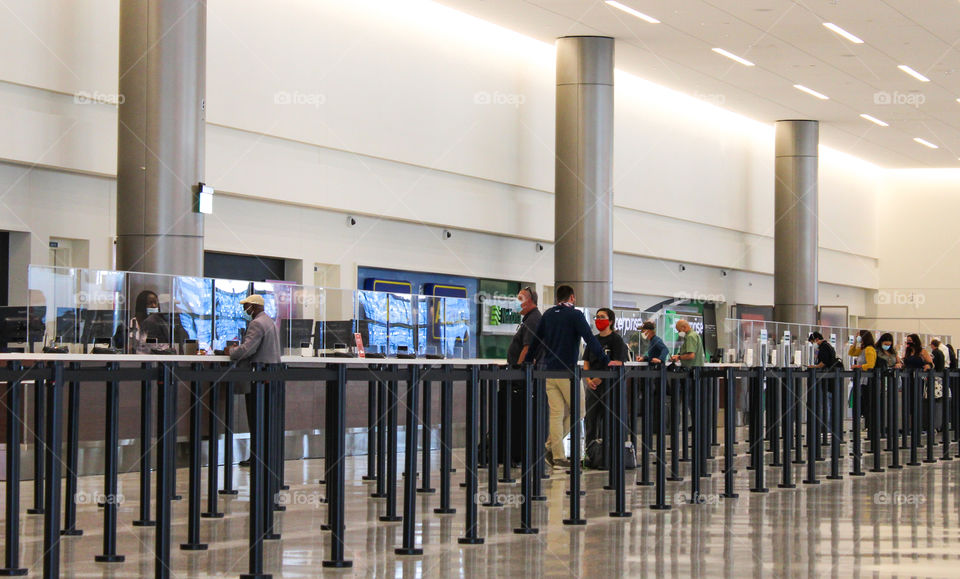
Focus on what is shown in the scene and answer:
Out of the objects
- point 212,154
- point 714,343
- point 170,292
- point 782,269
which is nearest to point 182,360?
point 170,292

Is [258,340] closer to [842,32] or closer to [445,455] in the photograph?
[445,455]

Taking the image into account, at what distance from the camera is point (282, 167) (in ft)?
59.5

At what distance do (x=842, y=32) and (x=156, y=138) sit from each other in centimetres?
1302

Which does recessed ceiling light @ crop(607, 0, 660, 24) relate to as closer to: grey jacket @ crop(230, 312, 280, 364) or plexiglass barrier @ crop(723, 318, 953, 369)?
plexiglass barrier @ crop(723, 318, 953, 369)

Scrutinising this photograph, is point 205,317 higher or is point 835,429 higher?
point 205,317

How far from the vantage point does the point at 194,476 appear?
6480 millimetres

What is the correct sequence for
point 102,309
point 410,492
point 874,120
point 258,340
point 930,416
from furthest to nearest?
point 874,120 < point 930,416 < point 102,309 < point 258,340 < point 410,492

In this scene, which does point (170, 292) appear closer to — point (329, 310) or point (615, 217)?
point (329, 310)

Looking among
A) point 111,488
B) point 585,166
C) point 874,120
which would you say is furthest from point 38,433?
point 874,120

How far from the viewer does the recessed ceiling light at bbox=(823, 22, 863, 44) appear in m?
21.5

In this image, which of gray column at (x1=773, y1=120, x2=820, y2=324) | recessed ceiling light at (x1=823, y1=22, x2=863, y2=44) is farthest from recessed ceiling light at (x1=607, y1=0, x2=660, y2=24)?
gray column at (x1=773, y1=120, x2=820, y2=324)

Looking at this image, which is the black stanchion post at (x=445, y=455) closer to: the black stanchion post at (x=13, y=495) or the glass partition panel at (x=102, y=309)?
the black stanchion post at (x=13, y=495)

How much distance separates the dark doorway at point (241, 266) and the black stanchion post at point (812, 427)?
902 centimetres

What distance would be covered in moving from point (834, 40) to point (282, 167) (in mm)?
10878
